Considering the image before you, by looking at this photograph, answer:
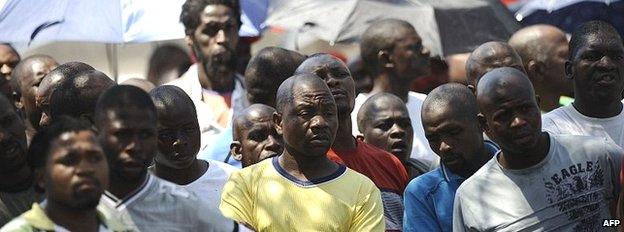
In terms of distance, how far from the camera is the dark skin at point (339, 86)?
9.70 m

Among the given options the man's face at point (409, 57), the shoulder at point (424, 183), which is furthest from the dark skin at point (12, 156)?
the man's face at point (409, 57)

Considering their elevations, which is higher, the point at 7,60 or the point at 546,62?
the point at 546,62

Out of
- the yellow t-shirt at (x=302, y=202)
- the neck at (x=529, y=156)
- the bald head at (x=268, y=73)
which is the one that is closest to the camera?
the yellow t-shirt at (x=302, y=202)

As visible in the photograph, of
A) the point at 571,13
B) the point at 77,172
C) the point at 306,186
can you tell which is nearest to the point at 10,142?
the point at 77,172

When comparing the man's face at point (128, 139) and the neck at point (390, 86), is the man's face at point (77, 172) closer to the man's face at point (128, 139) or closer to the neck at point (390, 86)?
the man's face at point (128, 139)

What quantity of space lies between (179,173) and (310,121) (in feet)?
2.76

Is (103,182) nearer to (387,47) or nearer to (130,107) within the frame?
(130,107)

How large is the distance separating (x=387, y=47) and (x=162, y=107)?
296cm

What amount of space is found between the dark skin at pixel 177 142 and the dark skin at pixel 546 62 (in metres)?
2.65

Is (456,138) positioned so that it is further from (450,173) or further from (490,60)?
(490,60)

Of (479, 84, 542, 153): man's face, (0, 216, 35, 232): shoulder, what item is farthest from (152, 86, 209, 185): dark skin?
(0, 216, 35, 232): shoulder

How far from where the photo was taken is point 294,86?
9.07 metres

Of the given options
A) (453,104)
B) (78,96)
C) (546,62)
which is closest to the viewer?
(78,96)

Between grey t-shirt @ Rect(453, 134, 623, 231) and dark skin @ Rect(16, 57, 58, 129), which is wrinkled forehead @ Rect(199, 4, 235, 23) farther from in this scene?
grey t-shirt @ Rect(453, 134, 623, 231)
